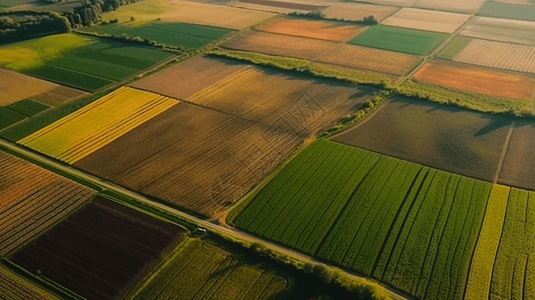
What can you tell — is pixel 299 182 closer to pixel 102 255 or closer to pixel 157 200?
pixel 157 200

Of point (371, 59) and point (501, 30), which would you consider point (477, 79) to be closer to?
point (371, 59)

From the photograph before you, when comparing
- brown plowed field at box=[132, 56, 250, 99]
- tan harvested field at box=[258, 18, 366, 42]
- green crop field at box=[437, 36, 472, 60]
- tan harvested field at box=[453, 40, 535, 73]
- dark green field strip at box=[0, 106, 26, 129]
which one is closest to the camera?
dark green field strip at box=[0, 106, 26, 129]

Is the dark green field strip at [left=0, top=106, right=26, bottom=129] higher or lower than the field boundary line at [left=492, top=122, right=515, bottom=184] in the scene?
higher

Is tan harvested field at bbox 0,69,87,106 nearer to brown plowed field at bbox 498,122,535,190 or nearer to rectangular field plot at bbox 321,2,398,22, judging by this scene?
brown plowed field at bbox 498,122,535,190

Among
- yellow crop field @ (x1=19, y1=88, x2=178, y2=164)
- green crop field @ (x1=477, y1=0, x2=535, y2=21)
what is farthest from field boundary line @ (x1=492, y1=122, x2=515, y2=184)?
green crop field @ (x1=477, y1=0, x2=535, y2=21)

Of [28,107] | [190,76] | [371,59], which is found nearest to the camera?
[28,107]

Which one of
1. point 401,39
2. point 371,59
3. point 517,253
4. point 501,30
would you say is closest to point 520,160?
point 517,253

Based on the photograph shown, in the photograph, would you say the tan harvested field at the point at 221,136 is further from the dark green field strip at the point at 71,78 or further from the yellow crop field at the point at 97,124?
the dark green field strip at the point at 71,78

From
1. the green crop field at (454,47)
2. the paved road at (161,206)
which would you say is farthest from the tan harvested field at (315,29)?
the paved road at (161,206)
